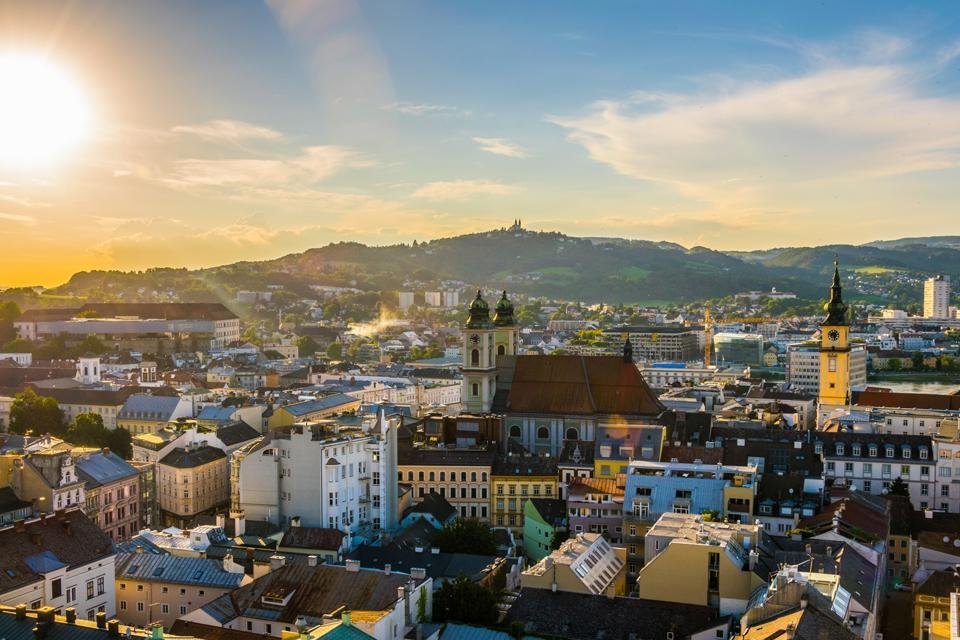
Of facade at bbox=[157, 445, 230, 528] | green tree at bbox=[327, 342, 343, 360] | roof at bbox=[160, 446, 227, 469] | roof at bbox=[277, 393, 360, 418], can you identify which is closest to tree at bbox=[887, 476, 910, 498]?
roof at bbox=[277, 393, 360, 418]

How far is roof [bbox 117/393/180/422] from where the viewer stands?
91975 mm

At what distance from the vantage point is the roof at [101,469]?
5722cm

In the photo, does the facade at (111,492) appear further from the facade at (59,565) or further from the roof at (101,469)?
the facade at (59,565)

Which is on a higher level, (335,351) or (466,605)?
(466,605)

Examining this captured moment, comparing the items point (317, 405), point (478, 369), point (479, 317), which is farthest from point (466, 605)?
point (317, 405)

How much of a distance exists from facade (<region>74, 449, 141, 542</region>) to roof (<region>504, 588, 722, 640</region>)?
29624 millimetres

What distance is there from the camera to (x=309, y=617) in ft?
122

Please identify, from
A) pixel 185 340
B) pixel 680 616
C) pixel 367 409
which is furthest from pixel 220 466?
pixel 185 340

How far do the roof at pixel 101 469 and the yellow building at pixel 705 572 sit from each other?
34.4 metres

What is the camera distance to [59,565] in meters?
39.1

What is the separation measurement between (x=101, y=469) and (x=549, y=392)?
34577mm

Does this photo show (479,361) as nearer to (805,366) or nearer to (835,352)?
(835,352)

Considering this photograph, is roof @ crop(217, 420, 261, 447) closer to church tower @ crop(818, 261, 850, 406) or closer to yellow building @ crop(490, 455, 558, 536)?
yellow building @ crop(490, 455, 558, 536)

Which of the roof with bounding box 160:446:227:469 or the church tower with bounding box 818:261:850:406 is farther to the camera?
the church tower with bounding box 818:261:850:406
